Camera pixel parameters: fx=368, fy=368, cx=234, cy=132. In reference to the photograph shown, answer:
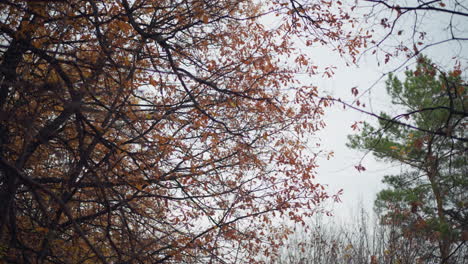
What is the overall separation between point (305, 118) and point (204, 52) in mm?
2553

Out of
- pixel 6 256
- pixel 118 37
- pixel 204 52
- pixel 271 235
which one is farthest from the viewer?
pixel 271 235

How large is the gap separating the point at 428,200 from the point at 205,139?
29.7 ft

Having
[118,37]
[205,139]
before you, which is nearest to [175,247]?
[205,139]

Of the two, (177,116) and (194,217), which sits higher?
(177,116)

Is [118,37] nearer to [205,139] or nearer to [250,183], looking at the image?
[205,139]

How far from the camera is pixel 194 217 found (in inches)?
265

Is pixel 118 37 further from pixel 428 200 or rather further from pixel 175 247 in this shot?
pixel 428 200

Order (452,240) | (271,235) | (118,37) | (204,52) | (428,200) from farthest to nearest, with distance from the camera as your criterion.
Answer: (428,200), (271,235), (204,52), (452,240), (118,37)

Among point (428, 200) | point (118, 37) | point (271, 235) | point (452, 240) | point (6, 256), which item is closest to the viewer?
point (6, 256)

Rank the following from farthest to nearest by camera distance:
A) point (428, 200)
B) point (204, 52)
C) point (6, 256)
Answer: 1. point (428, 200)
2. point (204, 52)
3. point (6, 256)

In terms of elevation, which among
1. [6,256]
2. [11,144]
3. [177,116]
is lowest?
[6,256]

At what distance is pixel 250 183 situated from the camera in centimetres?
704

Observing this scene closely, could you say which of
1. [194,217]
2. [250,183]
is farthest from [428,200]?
[194,217]

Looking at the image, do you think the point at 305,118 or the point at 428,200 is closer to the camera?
the point at 305,118
